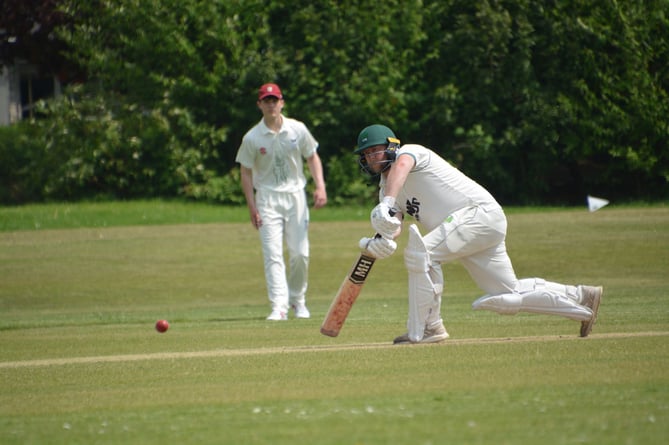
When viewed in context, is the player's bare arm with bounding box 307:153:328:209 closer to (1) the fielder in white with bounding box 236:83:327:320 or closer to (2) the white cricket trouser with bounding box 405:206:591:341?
(1) the fielder in white with bounding box 236:83:327:320

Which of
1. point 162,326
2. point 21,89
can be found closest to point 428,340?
point 162,326

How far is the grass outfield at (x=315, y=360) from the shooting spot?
18.0ft

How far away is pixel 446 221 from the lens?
794 centimetres

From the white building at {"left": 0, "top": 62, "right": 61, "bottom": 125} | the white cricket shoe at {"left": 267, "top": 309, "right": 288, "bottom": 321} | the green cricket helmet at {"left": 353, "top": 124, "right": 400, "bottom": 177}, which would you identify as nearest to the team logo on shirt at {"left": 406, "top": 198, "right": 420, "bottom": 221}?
the green cricket helmet at {"left": 353, "top": 124, "right": 400, "bottom": 177}

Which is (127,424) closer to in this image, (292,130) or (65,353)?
(65,353)

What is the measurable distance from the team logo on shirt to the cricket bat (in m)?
0.42

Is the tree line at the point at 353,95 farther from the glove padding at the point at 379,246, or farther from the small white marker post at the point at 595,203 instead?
the glove padding at the point at 379,246

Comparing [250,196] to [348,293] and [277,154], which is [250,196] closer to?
[277,154]

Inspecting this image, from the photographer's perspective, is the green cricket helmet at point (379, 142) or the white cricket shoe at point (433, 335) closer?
the green cricket helmet at point (379, 142)

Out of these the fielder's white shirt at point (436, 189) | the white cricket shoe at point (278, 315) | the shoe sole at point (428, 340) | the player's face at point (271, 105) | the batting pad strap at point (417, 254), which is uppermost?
the player's face at point (271, 105)

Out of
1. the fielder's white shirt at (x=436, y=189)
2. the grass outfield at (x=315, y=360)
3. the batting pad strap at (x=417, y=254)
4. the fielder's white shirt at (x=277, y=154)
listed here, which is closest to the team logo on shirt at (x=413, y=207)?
the fielder's white shirt at (x=436, y=189)

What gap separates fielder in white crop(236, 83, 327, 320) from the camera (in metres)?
11.5

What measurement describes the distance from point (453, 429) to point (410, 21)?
18.7m

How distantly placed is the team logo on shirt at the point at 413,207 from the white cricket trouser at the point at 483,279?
0.97 ft
